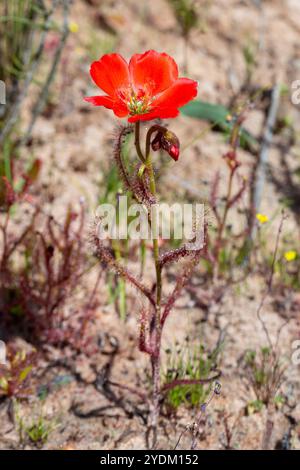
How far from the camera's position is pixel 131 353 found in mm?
2678

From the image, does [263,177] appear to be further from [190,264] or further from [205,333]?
[190,264]

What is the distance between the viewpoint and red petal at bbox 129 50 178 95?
184cm

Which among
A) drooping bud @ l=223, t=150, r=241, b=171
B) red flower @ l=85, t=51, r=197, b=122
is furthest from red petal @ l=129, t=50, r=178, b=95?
drooping bud @ l=223, t=150, r=241, b=171

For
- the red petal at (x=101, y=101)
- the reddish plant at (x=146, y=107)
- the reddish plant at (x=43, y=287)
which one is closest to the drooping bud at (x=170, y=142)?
the reddish plant at (x=146, y=107)

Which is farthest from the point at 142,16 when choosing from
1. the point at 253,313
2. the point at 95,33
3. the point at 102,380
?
the point at 102,380

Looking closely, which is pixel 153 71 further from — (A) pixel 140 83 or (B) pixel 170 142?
(B) pixel 170 142

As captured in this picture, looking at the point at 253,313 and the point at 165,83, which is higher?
the point at 165,83

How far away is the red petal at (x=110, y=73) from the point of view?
5.83 ft

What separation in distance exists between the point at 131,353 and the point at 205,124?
2036 millimetres

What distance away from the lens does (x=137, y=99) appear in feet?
6.30

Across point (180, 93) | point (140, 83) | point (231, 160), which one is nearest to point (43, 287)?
point (231, 160)

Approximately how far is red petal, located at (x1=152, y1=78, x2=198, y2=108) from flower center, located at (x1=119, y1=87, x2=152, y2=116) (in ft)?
0.48

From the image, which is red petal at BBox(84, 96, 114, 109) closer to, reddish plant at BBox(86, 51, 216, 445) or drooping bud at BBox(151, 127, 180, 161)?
reddish plant at BBox(86, 51, 216, 445)

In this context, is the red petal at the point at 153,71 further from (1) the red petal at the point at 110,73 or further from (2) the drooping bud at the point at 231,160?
(2) the drooping bud at the point at 231,160
